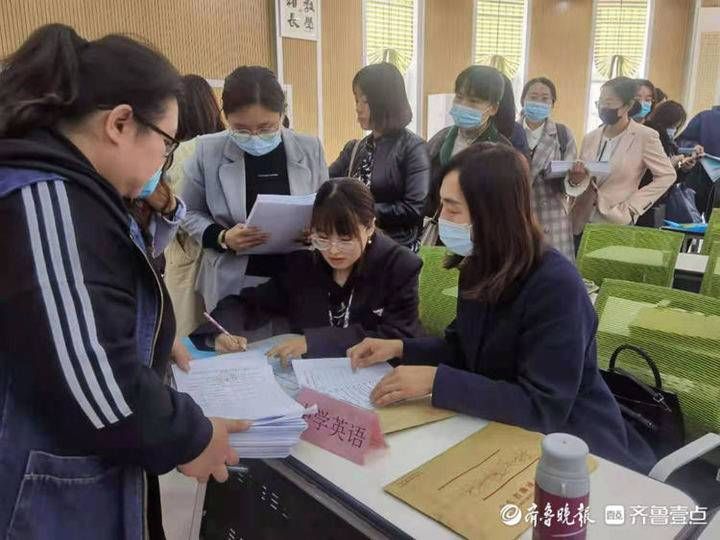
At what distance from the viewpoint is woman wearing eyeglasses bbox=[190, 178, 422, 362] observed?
62.8 inches

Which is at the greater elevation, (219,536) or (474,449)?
(474,449)

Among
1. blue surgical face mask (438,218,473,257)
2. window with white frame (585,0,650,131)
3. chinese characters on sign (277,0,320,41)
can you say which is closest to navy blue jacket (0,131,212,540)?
blue surgical face mask (438,218,473,257)

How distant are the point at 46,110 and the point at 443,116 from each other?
500cm

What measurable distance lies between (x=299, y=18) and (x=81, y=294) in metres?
4.30

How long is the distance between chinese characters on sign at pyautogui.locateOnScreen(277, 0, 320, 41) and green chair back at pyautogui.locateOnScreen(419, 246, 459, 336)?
3.04 meters

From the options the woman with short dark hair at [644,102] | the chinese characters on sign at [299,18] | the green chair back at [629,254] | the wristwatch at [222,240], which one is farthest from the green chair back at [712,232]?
the chinese characters on sign at [299,18]

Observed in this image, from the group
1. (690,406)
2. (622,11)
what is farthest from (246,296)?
(622,11)

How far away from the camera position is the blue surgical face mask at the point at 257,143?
Answer: 6.02ft

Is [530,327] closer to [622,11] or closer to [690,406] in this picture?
[690,406]

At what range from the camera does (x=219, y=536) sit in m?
1.46

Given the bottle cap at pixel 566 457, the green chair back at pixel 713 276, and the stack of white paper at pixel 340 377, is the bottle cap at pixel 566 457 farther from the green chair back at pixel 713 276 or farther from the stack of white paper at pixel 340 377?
the green chair back at pixel 713 276

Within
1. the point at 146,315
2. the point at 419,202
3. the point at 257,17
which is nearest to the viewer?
the point at 146,315

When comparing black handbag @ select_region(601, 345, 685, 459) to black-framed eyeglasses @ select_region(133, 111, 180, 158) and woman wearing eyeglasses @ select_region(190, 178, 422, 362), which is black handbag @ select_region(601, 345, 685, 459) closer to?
woman wearing eyeglasses @ select_region(190, 178, 422, 362)

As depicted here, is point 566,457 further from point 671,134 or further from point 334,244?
point 671,134
